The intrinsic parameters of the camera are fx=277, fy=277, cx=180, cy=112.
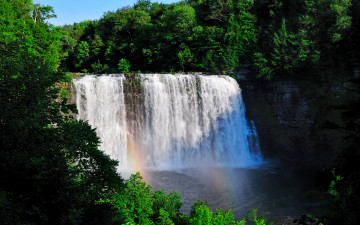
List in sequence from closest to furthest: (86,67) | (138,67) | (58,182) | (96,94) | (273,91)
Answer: (58,182) → (96,94) → (273,91) → (138,67) → (86,67)

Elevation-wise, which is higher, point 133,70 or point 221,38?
point 221,38

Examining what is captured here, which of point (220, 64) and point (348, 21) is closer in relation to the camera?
point (348, 21)

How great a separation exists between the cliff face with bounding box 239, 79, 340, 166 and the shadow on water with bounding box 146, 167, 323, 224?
2563mm

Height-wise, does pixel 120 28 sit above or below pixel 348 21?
above

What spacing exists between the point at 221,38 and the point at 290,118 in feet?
42.9

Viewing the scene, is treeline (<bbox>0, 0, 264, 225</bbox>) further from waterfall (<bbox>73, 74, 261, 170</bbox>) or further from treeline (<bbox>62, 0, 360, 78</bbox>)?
treeline (<bbox>62, 0, 360, 78</bbox>)

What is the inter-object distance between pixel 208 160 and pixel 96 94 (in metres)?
11.0

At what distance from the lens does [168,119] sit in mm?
23422

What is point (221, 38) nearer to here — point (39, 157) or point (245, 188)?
point (245, 188)

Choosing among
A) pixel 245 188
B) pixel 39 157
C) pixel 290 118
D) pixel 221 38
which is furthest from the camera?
pixel 221 38

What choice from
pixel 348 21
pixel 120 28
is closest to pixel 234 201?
pixel 348 21

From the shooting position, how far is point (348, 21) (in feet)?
78.7

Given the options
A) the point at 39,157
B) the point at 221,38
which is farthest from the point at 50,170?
the point at 221,38

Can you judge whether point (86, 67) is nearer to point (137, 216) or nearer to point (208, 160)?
point (208, 160)
